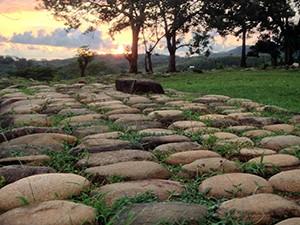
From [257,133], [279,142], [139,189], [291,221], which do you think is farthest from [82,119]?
[291,221]

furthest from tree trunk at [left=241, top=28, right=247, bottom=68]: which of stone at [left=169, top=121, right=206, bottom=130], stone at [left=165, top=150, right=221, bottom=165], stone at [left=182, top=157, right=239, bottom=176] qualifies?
stone at [left=182, top=157, right=239, bottom=176]

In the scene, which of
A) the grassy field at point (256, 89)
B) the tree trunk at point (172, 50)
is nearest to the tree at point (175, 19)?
the tree trunk at point (172, 50)

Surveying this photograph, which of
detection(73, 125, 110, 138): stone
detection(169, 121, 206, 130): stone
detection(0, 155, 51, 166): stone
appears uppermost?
detection(0, 155, 51, 166): stone

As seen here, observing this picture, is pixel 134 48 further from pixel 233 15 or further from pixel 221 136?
pixel 221 136

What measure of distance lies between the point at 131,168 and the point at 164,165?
31 cm

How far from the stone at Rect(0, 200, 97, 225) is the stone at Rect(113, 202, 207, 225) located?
0.45 feet

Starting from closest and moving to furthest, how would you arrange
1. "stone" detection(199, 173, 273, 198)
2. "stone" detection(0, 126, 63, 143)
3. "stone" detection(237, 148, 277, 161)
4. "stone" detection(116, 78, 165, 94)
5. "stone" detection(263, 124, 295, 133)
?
"stone" detection(199, 173, 273, 198) < "stone" detection(237, 148, 277, 161) < "stone" detection(0, 126, 63, 143) < "stone" detection(263, 124, 295, 133) < "stone" detection(116, 78, 165, 94)

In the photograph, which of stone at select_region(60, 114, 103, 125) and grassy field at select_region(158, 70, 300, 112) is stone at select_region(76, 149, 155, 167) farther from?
grassy field at select_region(158, 70, 300, 112)

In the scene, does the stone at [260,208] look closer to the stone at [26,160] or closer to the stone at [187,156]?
the stone at [187,156]

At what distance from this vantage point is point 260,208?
2.18m

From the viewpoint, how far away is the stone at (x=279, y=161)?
9.64 ft

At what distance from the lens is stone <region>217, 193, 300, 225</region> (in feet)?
6.95

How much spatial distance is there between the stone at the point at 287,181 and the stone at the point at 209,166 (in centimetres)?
29

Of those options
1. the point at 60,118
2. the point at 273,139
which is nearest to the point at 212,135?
the point at 273,139
